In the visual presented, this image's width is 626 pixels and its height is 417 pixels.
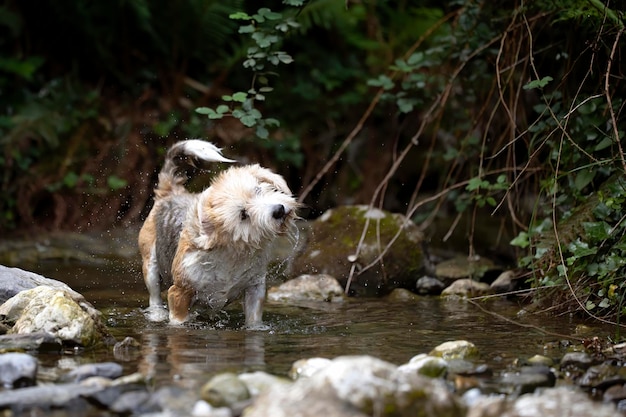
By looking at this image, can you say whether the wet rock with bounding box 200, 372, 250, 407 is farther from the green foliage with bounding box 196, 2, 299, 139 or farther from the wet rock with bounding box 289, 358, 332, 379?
the green foliage with bounding box 196, 2, 299, 139

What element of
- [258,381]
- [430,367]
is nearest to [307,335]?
[430,367]

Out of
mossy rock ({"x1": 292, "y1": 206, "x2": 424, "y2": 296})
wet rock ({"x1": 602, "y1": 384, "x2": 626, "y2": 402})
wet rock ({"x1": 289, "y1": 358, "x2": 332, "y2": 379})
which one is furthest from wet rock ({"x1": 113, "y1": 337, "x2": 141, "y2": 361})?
mossy rock ({"x1": 292, "y1": 206, "x2": 424, "y2": 296})

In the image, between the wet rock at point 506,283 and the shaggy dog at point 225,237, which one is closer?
the shaggy dog at point 225,237

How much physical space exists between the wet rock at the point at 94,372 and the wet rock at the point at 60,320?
791 millimetres

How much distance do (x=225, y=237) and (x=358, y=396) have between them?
282 cm

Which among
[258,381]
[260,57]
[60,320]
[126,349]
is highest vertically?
[260,57]

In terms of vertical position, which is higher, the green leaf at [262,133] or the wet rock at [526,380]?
the green leaf at [262,133]

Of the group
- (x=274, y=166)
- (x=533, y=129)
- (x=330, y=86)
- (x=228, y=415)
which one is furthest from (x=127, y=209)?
(x=228, y=415)

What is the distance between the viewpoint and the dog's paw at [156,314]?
23.1 feet

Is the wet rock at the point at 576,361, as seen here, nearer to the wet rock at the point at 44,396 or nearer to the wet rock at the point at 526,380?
the wet rock at the point at 526,380

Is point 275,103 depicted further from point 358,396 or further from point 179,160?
point 358,396

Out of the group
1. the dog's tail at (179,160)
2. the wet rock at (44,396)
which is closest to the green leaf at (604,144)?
the dog's tail at (179,160)

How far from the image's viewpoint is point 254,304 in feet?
22.8

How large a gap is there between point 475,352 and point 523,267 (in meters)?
2.70
